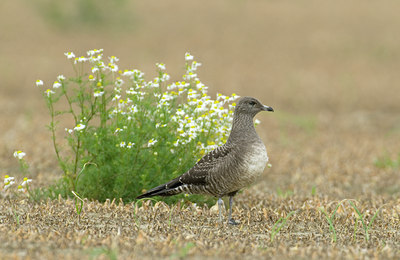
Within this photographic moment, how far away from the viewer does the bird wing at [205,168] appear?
20.7 ft

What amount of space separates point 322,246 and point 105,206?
254 centimetres

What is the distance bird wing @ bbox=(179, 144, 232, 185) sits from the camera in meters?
6.32

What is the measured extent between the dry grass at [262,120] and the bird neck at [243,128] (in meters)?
0.95

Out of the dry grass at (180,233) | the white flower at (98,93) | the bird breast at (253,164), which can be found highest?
the white flower at (98,93)

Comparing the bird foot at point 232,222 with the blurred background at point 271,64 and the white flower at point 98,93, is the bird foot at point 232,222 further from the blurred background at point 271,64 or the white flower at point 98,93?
the blurred background at point 271,64

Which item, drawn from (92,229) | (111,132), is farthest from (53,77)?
(92,229)

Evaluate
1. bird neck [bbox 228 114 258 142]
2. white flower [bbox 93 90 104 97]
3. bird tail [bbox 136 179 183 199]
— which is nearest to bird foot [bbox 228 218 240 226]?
bird tail [bbox 136 179 183 199]

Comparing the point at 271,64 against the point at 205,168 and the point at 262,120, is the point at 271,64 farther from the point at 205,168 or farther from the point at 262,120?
the point at 205,168

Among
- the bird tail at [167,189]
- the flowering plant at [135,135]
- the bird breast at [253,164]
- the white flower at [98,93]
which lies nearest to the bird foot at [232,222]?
the bird breast at [253,164]

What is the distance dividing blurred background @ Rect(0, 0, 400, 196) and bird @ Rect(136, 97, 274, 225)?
3.32 m

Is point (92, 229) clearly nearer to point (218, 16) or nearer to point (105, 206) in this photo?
point (105, 206)

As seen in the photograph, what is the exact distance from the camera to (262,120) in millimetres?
16172

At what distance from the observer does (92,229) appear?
557cm

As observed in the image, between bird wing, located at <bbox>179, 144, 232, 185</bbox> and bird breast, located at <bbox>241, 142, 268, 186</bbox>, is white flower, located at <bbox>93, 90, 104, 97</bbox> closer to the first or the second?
bird wing, located at <bbox>179, 144, 232, 185</bbox>
